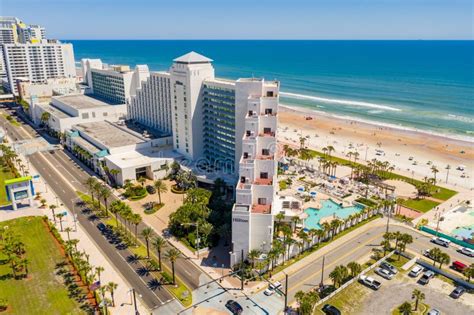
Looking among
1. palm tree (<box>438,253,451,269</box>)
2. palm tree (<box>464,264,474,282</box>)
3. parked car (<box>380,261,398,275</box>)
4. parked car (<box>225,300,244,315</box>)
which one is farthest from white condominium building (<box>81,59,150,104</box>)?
palm tree (<box>464,264,474,282</box>)

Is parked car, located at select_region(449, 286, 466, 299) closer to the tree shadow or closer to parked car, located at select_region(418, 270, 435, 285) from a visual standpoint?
parked car, located at select_region(418, 270, 435, 285)

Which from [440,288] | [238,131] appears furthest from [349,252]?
[238,131]

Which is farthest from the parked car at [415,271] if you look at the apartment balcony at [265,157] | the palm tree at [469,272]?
the apartment balcony at [265,157]

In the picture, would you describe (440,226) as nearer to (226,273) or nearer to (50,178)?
(226,273)

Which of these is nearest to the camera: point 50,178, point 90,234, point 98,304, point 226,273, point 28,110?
point 98,304

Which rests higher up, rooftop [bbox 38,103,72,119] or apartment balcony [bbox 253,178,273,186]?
rooftop [bbox 38,103,72,119]

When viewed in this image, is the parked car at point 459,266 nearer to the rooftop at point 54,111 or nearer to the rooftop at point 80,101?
the rooftop at point 80,101

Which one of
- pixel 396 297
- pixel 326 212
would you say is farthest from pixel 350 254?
pixel 326 212
